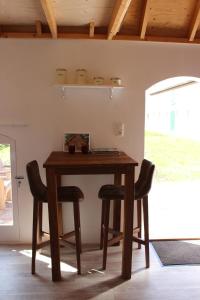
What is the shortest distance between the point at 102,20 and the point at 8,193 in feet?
7.62

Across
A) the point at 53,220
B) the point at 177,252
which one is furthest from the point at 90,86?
the point at 177,252

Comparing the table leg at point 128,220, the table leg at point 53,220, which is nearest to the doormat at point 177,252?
the table leg at point 128,220

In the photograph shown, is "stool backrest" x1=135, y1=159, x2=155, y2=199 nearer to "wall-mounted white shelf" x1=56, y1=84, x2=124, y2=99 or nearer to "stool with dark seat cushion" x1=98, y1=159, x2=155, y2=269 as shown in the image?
"stool with dark seat cushion" x1=98, y1=159, x2=155, y2=269

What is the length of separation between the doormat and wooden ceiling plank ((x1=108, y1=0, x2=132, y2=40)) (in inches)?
101

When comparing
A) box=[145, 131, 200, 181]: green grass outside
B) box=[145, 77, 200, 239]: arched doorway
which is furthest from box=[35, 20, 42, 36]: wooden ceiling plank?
box=[145, 131, 200, 181]: green grass outside

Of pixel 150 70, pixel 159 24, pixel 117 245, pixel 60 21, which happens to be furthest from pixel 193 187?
pixel 60 21

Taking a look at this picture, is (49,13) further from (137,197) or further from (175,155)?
(175,155)

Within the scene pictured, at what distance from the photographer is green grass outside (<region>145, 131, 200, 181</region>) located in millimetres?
5750

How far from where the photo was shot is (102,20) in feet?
9.46

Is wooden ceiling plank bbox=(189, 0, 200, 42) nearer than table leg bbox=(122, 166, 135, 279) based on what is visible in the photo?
No

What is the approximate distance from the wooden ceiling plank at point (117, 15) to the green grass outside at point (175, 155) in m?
3.16

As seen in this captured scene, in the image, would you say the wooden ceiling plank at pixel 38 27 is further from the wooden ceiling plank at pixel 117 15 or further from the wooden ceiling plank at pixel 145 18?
the wooden ceiling plank at pixel 145 18

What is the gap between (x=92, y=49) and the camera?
307 cm

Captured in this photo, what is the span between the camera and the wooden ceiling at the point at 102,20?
8.63ft
